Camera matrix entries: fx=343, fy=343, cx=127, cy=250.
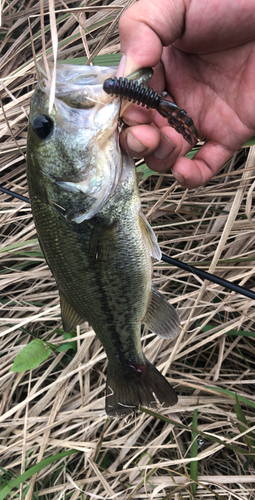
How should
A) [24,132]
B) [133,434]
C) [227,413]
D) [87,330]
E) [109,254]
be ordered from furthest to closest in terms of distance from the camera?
[24,132] < [87,330] < [133,434] < [227,413] < [109,254]

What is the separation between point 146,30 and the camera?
1.36 m

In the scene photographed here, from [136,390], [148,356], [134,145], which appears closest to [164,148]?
[134,145]

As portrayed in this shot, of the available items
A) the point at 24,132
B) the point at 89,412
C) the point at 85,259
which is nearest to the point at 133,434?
the point at 89,412

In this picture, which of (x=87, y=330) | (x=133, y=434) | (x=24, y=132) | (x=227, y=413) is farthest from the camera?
(x=24, y=132)

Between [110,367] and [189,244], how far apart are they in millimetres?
1174

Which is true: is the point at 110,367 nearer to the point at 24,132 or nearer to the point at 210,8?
the point at 210,8

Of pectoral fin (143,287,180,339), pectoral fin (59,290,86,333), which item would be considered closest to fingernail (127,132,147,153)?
pectoral fin (143,287,180,339)

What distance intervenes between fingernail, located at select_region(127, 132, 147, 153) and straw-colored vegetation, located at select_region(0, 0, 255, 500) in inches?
31.7

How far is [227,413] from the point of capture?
89.4 inches

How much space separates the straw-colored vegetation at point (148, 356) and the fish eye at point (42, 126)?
36.8 inches

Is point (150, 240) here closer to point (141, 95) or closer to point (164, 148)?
point (164, 148)

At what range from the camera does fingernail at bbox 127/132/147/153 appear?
1.32 m

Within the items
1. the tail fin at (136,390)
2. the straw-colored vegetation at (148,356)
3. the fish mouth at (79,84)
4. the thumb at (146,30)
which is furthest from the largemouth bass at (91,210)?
the straw-colored vegetation at (148,356)

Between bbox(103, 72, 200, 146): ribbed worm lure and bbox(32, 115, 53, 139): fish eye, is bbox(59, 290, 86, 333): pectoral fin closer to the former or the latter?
bbox(32, 115, 53, 139): fish eye
